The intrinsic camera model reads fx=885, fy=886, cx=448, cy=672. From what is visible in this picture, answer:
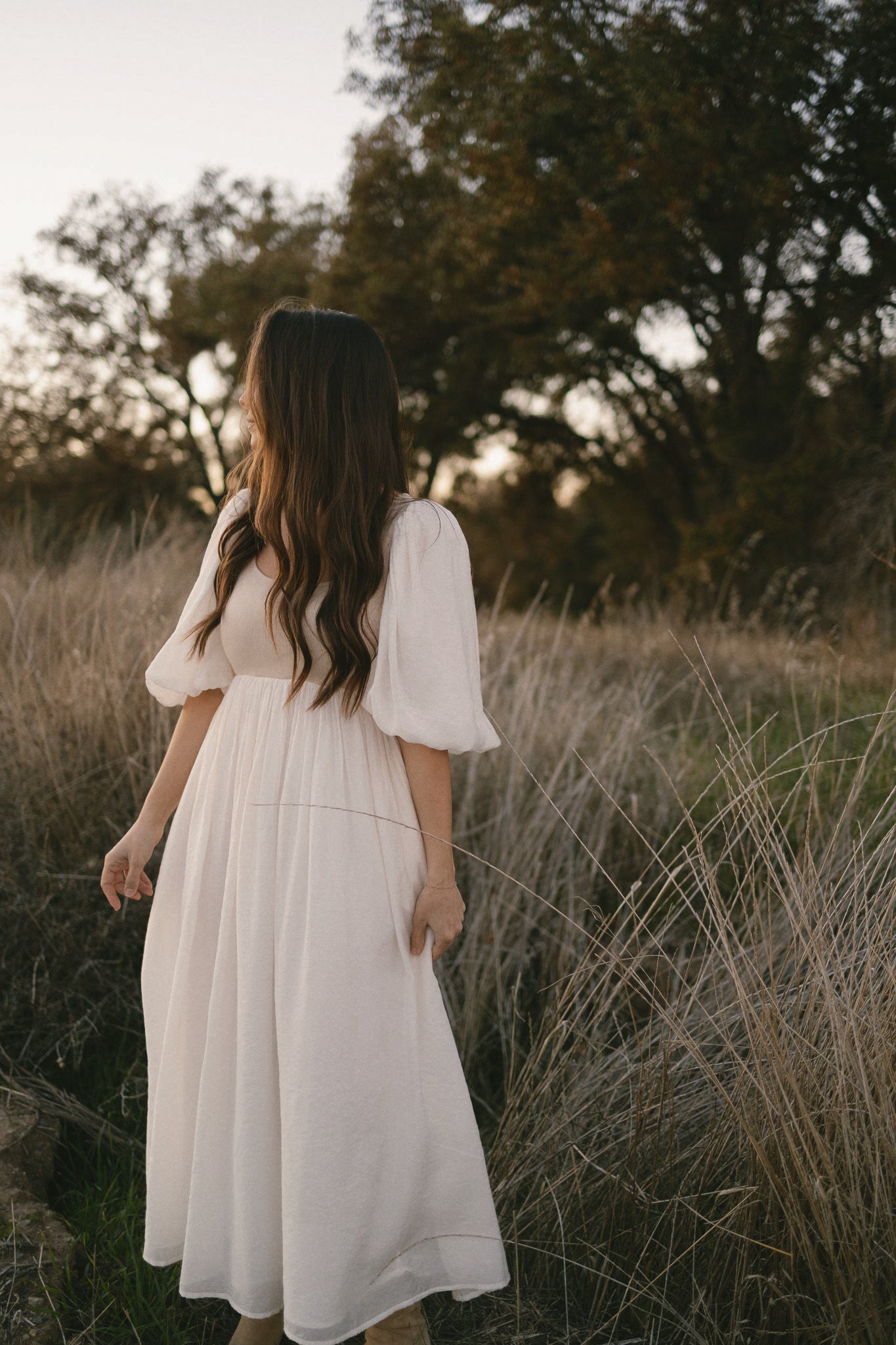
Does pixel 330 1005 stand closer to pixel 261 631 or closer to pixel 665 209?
pixel 261 631

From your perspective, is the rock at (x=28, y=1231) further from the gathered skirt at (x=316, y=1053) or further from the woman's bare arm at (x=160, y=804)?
the woman's bare arm at (x=160, y=804)

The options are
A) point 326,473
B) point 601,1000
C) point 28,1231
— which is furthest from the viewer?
point 601,1000

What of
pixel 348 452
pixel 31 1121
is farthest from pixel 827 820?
pixel 31 1121

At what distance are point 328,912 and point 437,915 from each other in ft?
0.62

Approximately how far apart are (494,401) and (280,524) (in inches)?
515

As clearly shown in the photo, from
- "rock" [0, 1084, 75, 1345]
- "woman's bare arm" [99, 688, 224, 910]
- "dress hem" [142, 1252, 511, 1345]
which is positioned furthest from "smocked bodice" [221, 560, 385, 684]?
"rock" [0, 1084, 75, 1345]

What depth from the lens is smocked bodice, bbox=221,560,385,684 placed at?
1.53m

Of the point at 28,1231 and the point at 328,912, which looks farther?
the point at 28,1231

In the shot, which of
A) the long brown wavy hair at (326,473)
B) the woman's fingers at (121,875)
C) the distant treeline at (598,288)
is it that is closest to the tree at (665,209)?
the distant treeline at (598,288)

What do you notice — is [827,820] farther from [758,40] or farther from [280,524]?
[758,40]

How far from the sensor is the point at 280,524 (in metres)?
1.55

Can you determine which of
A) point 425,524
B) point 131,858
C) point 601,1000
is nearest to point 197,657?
point 131,858

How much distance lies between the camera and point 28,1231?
5.78 feet

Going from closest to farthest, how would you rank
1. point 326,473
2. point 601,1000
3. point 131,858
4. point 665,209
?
1. point 326,473
2. point 131,858
3. point 601,1000
4. point 665,209
